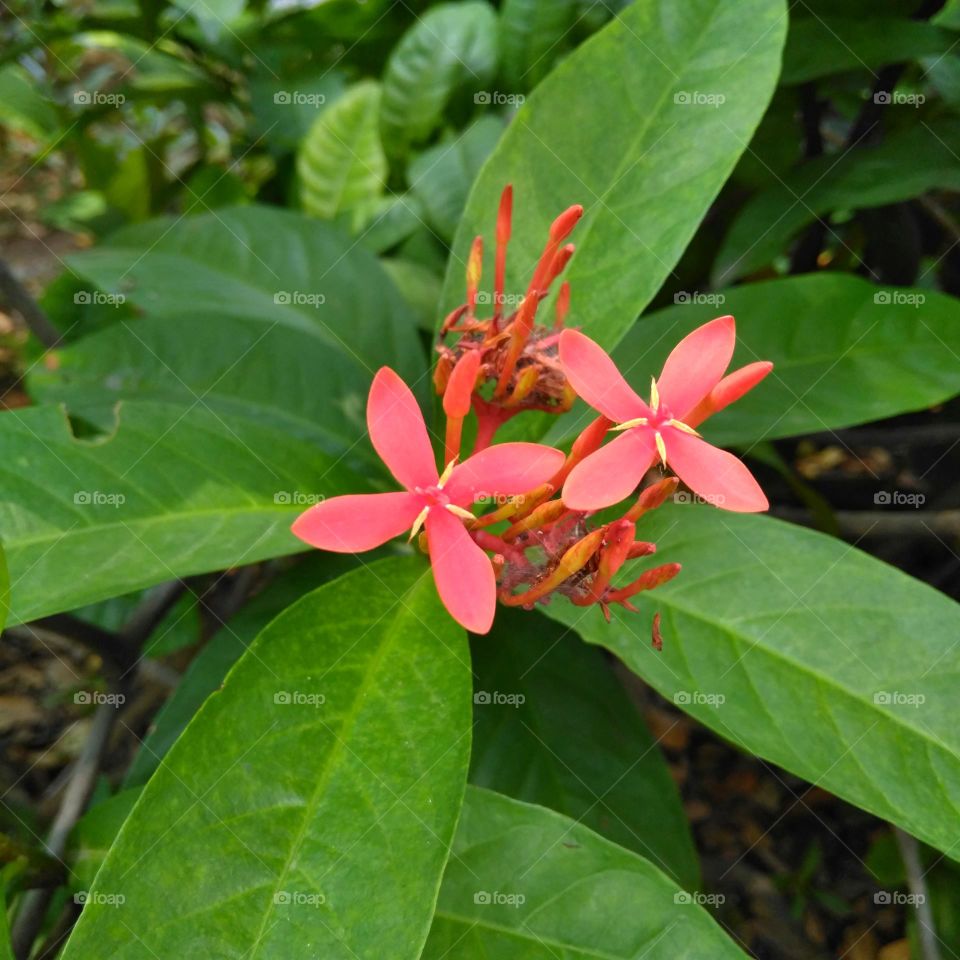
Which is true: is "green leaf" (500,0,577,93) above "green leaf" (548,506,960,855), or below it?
above

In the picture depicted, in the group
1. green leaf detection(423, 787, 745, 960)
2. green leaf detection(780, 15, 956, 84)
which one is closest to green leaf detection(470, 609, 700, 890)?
green leaf detection(423, 787, 745, 960)

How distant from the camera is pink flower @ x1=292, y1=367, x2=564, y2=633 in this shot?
0.73 metres

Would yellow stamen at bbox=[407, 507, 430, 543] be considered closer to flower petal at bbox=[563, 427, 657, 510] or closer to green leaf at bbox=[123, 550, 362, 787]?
flower petal at bbox=[563, 427, 657, 510]

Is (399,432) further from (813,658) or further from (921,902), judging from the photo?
(921,902)

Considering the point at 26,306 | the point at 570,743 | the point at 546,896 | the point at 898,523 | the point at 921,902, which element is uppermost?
the point at 26,306

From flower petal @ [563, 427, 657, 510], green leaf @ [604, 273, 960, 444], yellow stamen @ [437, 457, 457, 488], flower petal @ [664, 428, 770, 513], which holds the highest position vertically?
yellow stamen @ [437, 457, 457, 488]

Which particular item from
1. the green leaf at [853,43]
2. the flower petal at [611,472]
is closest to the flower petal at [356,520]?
the flower petal at [611,472]

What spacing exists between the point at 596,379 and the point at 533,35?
1142mm

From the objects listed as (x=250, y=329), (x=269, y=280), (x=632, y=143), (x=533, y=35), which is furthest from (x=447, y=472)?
(x=533, y=35)

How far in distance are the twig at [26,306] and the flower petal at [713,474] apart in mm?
1308

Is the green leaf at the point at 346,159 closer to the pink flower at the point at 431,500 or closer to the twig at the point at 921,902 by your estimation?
the pink flower at the point at 431,500

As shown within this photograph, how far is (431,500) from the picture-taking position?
794 millimetres

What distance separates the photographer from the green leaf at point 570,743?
4.07 feet

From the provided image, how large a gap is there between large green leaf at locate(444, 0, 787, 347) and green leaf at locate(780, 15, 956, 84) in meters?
0.32
